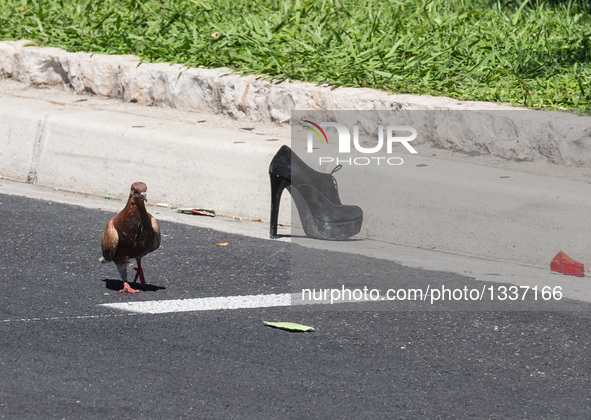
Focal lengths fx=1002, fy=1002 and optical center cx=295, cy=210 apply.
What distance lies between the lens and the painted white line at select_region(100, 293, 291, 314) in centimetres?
529

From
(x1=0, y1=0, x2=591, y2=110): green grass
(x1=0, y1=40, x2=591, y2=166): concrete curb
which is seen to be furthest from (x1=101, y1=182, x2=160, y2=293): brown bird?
(x1=0, y1=0, x2=591, y2=110): green grass

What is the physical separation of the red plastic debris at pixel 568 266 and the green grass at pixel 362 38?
159cm

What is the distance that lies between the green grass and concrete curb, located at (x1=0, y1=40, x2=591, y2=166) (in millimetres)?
203

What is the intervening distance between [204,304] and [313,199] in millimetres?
1783

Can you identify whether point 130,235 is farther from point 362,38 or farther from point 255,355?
point 362,38

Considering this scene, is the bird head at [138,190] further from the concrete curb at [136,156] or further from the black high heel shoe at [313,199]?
the concrete curb at [136,156]

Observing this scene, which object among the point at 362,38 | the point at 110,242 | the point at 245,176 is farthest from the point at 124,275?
the point at 362,38

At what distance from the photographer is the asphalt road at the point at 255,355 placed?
4.05 m

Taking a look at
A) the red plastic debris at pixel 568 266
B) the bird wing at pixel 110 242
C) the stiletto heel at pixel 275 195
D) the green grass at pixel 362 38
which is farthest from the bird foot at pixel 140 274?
the green grass at pixel 362 38

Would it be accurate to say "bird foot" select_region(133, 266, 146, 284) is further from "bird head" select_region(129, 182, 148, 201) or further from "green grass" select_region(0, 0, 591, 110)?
"green grass" select_region(0, 0, 591, 110)

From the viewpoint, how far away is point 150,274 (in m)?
5.99

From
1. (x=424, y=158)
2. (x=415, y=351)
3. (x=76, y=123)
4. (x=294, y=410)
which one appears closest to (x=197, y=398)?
(x=294, y=410)

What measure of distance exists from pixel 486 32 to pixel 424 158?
226 cm

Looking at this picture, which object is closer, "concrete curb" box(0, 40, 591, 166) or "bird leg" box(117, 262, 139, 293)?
"bird leg" box(117, 262, 139, 293)
